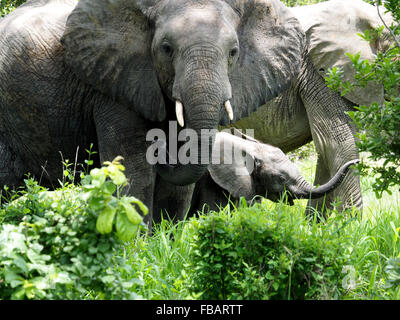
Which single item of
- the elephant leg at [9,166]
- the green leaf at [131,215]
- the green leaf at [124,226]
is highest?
the green leaf at [131,215]

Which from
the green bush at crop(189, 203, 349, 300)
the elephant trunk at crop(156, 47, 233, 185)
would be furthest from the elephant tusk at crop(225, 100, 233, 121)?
the green bush at crop(189, 203, 349, 300)

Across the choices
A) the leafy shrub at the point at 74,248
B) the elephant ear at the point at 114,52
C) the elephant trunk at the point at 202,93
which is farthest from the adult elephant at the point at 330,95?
the leafy shrub at the point at 74,248

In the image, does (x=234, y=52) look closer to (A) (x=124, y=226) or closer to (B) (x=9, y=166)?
(A) (x=124, y=226)

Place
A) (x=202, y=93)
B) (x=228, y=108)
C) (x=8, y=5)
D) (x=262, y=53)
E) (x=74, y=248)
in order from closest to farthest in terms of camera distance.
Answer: (x=74, y=248), (x=202, y=93), (x=228, y=108), (x=262, y=53), (x=8, y=5)

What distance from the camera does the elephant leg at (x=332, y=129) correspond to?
703 centimetres

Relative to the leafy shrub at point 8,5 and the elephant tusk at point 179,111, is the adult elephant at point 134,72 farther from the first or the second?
the leafy shrub at point 8,5

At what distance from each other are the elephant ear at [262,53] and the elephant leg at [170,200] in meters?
0.92

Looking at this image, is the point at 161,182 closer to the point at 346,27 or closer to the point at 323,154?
the point at 323,154

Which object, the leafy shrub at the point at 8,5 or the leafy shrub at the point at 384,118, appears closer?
the leafy shrub at the point at 384,118

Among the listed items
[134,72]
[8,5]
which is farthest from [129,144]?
[8,5]

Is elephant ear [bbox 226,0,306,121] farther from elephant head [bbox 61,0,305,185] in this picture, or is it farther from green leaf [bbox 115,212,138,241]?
green leaf [bbox 115,212,138,241]

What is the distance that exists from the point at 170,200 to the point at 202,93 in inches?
69.6

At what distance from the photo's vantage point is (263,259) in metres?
3.84

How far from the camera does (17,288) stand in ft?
10.2
